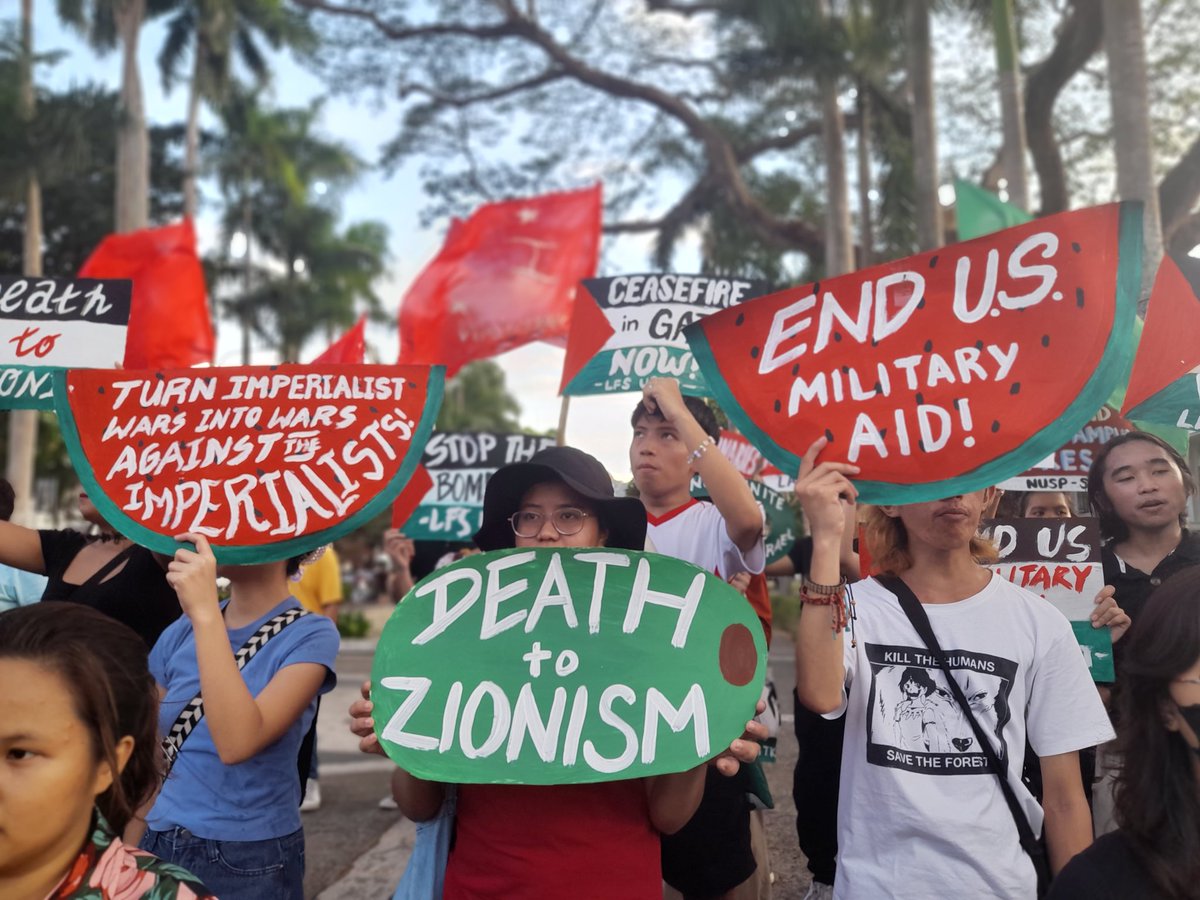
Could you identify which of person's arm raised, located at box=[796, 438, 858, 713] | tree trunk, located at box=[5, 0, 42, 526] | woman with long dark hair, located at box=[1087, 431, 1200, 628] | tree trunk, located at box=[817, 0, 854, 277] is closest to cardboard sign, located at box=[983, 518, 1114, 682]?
woman with long dark hair, located at box=[1087, 431, 1200, 628]

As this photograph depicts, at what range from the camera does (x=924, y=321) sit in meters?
1.95

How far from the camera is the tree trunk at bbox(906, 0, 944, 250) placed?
36.5ft

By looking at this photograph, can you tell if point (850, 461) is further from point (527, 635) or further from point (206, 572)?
point (206, 572)

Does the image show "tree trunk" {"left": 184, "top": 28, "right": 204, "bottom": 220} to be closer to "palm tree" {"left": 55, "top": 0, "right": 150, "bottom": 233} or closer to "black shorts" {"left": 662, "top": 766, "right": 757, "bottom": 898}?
"palm tree" {"left": 55, "top": 0, "right": 150, "bottom": 233}

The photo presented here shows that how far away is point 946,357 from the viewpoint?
1.92 m

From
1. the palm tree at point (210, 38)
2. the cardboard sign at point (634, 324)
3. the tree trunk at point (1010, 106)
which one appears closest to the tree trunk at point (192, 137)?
the palm tree at point (210, 38)

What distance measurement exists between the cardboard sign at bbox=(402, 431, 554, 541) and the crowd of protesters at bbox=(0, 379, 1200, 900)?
10.6 ft

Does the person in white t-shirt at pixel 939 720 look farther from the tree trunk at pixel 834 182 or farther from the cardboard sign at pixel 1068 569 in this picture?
the tree trunk at pixel 834 182

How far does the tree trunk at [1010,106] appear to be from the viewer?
1002cm

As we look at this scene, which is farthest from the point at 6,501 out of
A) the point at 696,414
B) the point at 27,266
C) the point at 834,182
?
the point at 27,266

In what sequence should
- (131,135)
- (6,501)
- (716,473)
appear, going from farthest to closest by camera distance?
(131,135)
(6,501)
(716,473)

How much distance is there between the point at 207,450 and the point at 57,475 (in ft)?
88.5

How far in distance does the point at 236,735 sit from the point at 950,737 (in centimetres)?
137

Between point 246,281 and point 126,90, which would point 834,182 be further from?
point 246,281
